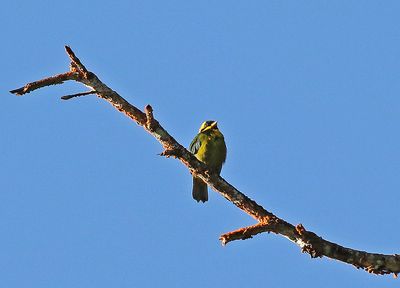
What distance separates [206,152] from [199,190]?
1.85 feet

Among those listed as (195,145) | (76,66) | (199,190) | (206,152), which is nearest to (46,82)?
(76,66)

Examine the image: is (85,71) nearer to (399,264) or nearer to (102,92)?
(102,92)

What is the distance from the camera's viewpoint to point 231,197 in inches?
231

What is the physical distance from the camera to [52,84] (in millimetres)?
5766

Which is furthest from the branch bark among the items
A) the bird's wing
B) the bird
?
the bird's wing

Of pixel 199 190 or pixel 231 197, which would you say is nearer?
pixel 231 197

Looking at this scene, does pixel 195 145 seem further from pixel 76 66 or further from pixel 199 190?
pixel 76 66

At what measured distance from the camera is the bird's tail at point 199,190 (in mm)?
10391

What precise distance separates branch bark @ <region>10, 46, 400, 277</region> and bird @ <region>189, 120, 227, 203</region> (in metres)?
4.20

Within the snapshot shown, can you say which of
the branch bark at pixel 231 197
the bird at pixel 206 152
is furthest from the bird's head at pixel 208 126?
the branch bark at pixel 231 197

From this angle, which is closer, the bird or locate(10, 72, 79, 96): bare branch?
locate(10, 72, 79, 96): bare branch

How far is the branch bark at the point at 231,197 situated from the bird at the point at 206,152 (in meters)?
4.20

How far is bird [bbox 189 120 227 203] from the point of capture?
10188mm

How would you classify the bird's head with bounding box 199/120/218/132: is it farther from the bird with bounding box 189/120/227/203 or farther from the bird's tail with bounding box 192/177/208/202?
the bird's tail with bounding box 192/177/208/202
